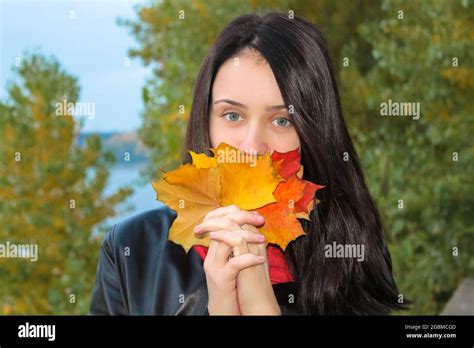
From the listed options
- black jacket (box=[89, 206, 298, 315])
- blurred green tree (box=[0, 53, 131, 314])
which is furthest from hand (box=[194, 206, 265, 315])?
blurred green tree (box=[0, 53, 131, 314])

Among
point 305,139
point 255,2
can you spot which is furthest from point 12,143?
point 305,139

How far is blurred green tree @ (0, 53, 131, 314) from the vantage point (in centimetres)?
333

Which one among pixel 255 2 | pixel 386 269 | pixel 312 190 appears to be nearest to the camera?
pixel 312 190

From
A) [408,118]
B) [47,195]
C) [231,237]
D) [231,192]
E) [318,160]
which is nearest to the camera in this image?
[231,237]

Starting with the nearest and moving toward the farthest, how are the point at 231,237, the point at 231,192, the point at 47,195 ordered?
the point at 231,237
the point at 231,192
the point at 47,195

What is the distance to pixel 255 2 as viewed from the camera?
3328 millimetres

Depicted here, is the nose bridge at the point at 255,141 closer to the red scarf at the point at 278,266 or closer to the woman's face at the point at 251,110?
the woman's face at the point at 251,110

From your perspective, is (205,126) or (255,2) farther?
(255,2)

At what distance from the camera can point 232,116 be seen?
1743 mm

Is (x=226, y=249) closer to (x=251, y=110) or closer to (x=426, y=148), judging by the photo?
(x=251, y=110)

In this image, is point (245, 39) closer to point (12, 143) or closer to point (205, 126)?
point (205, 126)

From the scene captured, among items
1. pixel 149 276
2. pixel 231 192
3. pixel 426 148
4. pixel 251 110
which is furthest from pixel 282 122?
pixel 426 148

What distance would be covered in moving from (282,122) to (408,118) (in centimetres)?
197

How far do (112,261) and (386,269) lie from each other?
71 cm
